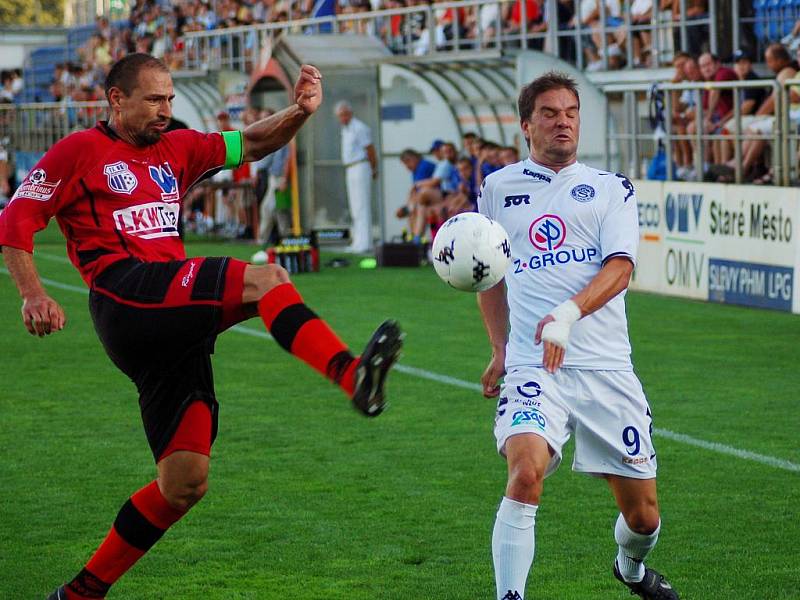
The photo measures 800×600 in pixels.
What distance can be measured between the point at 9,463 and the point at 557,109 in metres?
4.48

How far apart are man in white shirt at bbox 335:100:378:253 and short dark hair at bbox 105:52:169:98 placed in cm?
1771

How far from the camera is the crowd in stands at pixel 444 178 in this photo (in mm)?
19688

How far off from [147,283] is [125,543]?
101 centimetres

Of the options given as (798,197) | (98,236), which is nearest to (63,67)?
(798,197)

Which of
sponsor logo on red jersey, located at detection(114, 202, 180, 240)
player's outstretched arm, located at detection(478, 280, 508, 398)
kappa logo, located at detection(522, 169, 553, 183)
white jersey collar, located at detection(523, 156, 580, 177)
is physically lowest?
player's outstretched arm, located at detection(478, 280, 508, 398)

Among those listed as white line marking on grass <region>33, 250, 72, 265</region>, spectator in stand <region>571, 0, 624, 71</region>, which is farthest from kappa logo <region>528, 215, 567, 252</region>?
white line marking on grass <region>33, 250, 72, 265</region>

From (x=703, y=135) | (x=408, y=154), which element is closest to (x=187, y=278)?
(x=703, y=135)

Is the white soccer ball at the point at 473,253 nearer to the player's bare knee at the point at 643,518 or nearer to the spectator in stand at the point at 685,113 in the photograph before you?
the player's bare knee at the point at 643,518

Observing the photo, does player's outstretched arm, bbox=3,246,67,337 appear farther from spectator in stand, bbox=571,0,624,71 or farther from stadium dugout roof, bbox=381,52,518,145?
stadium dugout roof, bbox=381,52,518,145

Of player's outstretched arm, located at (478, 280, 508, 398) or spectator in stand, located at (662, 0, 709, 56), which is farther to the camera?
spectator in stand, located at (662, 0, 709, 56)

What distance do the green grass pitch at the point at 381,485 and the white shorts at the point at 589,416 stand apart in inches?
34.7

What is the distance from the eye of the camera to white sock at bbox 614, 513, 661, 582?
5.14m

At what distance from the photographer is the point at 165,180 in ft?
17.3

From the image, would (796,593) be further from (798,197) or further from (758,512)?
(798,197)
